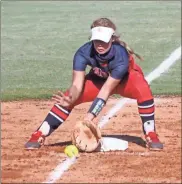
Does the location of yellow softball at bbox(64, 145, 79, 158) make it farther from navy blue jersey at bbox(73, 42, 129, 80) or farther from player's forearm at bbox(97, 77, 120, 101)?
navy blue jersey at bbox(73, 42, 129, 80)

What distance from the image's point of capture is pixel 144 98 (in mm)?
8516

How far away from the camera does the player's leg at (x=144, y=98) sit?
8516 millimetres

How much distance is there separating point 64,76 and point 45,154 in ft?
18.3

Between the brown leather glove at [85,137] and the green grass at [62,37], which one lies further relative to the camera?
the green grass at [62,37]

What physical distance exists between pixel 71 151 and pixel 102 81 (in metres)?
0.93

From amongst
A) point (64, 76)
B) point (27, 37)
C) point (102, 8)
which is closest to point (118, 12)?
point (102, 8)

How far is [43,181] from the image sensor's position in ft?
23.6

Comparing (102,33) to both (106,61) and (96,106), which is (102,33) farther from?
(96,106)

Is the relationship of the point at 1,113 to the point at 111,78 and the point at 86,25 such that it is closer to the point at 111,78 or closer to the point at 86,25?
the point at 111,78

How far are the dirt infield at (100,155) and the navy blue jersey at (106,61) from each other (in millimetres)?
878

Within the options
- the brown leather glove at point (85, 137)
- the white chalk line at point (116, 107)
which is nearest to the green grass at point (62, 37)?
the white chalk line at point (116, 107)

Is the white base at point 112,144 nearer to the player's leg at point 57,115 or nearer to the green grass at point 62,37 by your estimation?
the player's leg at point 57,115

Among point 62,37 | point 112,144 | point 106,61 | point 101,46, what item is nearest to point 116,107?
point 112,144

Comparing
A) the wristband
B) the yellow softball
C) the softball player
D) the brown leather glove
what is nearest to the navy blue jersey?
the softball player
